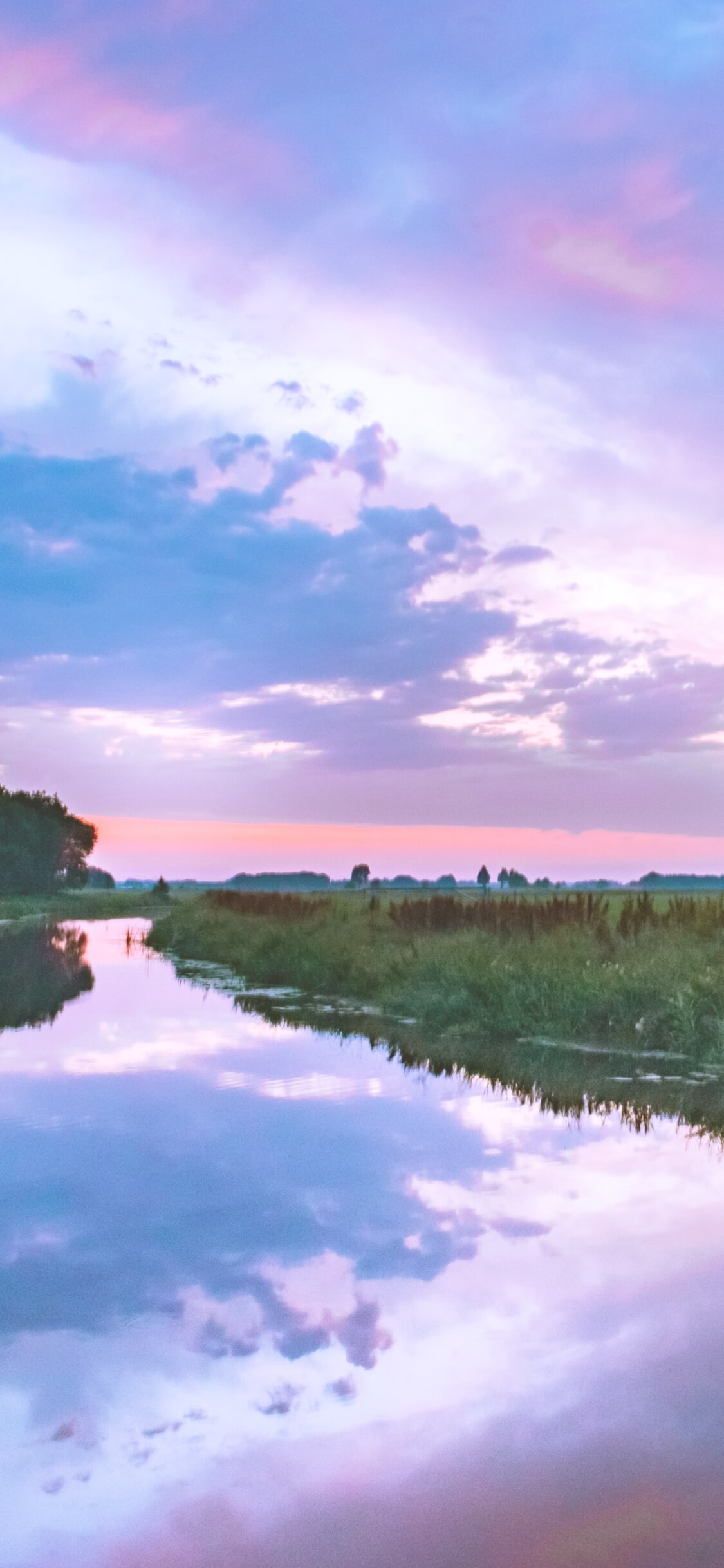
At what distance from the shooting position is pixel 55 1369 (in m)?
5.92

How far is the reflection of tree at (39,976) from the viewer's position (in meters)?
21.6

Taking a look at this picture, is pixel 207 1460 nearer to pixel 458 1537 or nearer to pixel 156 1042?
pixel 458 1537

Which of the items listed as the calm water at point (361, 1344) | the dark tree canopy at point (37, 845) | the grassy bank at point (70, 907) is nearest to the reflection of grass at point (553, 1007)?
the calm water at point (361, 1344)

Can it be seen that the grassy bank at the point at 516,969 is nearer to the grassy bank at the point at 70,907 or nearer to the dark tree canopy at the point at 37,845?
the grassy bank at the point at 70,907

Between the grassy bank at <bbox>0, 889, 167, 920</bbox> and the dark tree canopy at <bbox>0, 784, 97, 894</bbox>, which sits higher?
the dark tree canopy at <bbox>0, 784, 97, 894</bbox>

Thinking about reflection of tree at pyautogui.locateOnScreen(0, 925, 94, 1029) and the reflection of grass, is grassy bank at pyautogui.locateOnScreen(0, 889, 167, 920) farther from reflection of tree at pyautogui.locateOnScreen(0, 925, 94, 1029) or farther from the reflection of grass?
the reflection of grass

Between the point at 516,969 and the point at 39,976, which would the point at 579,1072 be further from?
the point at 39,976

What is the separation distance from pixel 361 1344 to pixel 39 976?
2437 cm

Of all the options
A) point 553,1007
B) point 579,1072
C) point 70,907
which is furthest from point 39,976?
point 70,907

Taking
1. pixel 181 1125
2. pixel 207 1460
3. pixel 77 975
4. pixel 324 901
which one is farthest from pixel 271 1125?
pixel 324 901

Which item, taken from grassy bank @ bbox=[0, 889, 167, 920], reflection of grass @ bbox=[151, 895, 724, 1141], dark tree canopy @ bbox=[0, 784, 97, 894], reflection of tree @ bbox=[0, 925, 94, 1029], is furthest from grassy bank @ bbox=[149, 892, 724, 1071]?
dark tree canopy @ bbox=[0, 784, 97, 894]

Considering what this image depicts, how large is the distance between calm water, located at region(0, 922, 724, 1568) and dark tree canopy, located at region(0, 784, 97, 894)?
9564 centimetres

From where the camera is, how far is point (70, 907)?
313ft

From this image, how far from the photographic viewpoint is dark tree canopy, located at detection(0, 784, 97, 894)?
10350 cm
